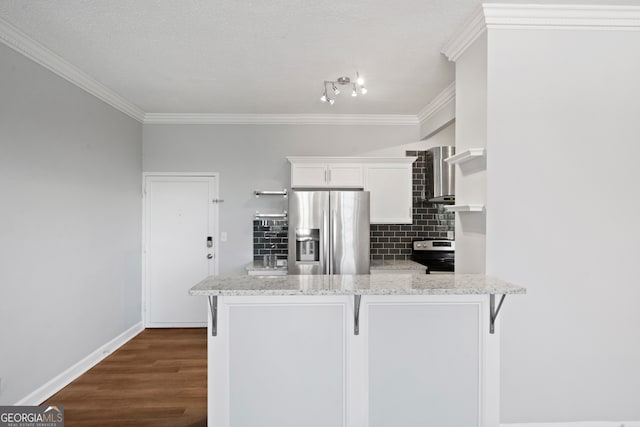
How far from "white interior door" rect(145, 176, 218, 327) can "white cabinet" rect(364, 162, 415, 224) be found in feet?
6.52

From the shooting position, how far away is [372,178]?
13.8ft

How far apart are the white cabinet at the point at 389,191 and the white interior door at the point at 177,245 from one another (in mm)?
1986

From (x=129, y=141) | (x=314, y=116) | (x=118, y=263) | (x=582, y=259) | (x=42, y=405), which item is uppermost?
(x=314, y=116)

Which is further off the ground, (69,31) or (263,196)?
(69,31)

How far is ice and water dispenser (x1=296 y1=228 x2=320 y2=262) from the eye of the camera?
3863mm

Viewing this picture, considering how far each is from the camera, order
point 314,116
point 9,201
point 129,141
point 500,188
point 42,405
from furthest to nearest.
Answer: point 314,116 < point 129,141 < point 42,405 < point 9,201 < point 500,188

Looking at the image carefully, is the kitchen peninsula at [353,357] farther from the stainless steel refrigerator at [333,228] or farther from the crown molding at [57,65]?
the crown molding at [57,65]

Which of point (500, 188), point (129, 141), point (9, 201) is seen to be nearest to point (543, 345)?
point (500, 188)

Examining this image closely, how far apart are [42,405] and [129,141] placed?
2.71 meters

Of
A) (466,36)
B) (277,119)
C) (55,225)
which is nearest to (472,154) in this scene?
(466,36)

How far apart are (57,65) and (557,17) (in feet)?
11.9

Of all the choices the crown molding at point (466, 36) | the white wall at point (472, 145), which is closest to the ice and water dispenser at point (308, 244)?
the white wall at point (472, 145)

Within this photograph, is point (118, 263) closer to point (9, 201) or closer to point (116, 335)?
point (116, 335)

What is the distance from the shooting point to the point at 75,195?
3.12 m
